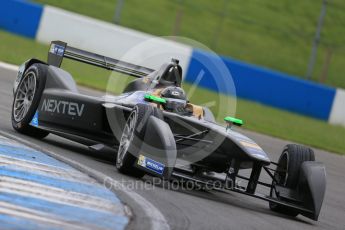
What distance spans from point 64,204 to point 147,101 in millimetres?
3657

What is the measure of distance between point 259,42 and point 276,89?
581 centimetres

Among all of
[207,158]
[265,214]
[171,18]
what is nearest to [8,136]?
[207,158]

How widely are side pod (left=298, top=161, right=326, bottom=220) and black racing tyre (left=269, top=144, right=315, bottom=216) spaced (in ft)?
0.39

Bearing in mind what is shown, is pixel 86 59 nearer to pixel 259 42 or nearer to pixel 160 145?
pixel 160 145

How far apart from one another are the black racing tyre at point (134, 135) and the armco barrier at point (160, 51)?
1435 cm

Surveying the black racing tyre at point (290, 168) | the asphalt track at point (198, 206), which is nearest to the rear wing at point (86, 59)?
the asphalt track at point (198, 206)

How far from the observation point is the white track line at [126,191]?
24.4 ft

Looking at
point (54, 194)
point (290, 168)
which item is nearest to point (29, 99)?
point (290, 168)

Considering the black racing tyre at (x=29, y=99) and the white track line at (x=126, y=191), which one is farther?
the black racing tyre at (x=29, y=99)

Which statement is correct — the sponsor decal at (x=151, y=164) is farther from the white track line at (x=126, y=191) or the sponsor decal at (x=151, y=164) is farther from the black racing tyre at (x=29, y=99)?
the black racing tyre at (x=29, y=99)

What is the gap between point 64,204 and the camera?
7.38 m

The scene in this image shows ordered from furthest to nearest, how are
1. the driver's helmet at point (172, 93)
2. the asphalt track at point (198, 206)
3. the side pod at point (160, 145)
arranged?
the driver's helmet at point (172, 93) < the side pod at point (160, 145) < the asphalt track at point (198, 206)

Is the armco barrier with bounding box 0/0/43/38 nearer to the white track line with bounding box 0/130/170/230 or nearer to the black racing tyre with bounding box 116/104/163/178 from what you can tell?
the white track line with bounding box 0/130/170/230

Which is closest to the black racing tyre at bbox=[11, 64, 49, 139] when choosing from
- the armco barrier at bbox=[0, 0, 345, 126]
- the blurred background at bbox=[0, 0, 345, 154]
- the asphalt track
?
the asphalt track
